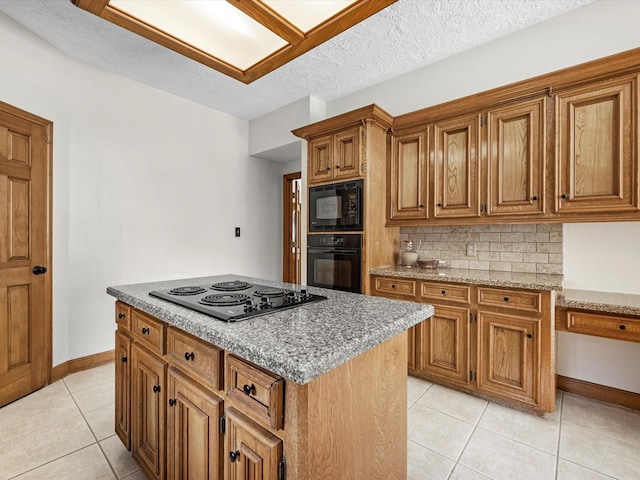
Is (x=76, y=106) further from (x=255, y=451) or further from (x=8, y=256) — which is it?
(x=255, y=451)

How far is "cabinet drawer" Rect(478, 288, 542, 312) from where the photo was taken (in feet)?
6.69

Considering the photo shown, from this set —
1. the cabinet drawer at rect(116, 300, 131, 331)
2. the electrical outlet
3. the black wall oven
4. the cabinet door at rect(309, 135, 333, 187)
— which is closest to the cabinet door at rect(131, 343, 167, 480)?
the cabinet drawer at rect(116, 300, 131, 331)

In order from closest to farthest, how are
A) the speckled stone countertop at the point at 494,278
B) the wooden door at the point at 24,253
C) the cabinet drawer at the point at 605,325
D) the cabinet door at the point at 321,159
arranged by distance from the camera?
the cabinet drawer at the point at 605,325 < the speckled stone countertop at the point at 494,278 < the wooden door at the point at 24,253 < the cabinet door at the point at 321,159

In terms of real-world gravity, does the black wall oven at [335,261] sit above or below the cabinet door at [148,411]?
above

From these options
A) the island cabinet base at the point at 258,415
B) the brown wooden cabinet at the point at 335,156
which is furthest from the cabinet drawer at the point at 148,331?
the brown wooden cabinet at the point at 335,156

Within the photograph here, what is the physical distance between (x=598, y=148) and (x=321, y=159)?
2158 mm

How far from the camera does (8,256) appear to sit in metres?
2.29

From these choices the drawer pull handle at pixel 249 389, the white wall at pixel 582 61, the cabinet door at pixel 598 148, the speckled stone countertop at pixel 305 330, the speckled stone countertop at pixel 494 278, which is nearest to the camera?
the speckled stone countertop at pixel 305 330

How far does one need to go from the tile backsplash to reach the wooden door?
332cm

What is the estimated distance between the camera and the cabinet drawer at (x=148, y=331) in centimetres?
130

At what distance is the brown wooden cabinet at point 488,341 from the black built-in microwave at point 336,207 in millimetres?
679

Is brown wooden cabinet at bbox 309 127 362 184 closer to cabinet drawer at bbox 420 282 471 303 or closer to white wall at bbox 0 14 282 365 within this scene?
cabinet drawer at bbox 420 282 471 303

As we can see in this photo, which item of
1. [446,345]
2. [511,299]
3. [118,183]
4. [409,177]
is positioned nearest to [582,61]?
[409,177]

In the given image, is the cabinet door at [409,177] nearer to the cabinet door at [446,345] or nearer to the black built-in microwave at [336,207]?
the black built-in microwave at [336,207]
